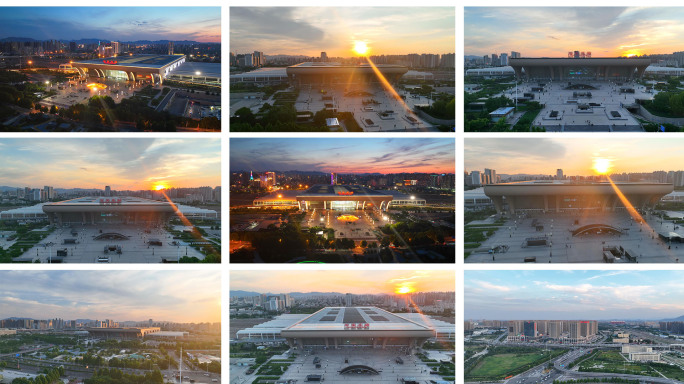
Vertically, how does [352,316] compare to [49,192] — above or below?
below

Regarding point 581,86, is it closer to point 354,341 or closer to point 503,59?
point 503,59

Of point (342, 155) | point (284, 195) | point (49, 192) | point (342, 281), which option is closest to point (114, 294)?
point (49, 192)

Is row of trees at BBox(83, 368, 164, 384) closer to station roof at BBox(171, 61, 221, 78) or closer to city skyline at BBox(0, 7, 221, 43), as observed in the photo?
station roof at BBox(171, 61, 221, 78)

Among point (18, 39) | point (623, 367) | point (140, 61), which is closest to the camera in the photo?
point (623, 367)

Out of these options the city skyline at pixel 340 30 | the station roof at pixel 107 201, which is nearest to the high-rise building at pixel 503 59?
the city skyline at pixel 340 30

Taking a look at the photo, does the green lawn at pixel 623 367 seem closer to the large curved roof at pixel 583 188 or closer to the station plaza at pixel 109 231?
the large curved roof at pixel 583 188

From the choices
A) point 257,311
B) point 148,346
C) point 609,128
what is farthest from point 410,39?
point 148,346

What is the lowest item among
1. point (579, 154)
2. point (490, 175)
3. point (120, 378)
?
point (120, 378)
